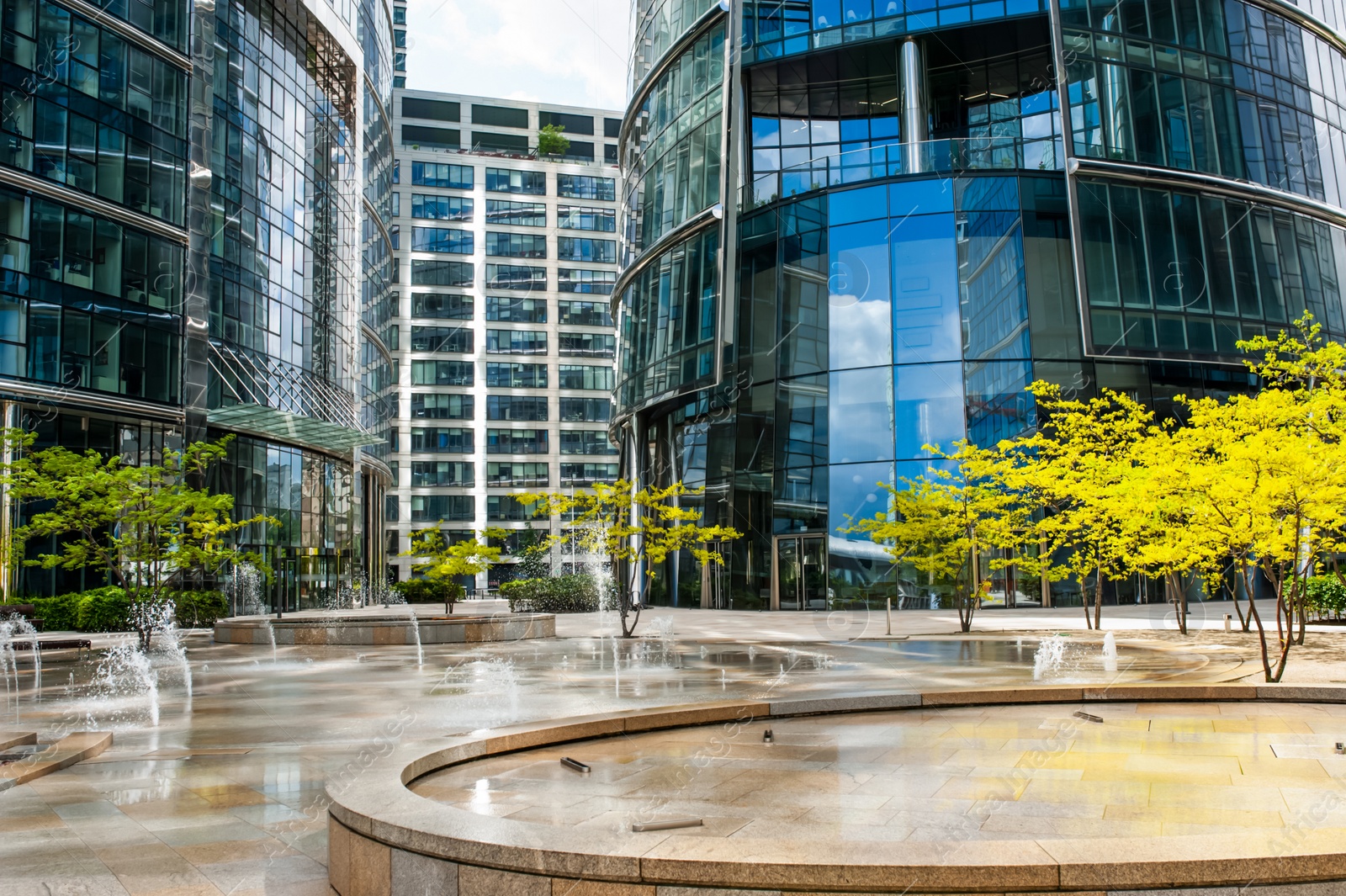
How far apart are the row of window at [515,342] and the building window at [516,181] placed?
1309 cm

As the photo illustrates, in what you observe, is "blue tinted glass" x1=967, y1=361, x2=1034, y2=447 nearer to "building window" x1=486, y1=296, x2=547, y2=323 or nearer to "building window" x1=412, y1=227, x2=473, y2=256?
"building window" x1=486, y1=296, x2=547, y2=323

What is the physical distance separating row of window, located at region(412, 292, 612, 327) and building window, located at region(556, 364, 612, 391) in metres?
4.10

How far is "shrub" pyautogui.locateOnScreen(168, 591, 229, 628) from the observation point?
3519 cm

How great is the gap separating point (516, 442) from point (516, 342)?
9156 millimetres

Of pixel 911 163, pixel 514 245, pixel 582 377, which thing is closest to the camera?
pixel 911 163

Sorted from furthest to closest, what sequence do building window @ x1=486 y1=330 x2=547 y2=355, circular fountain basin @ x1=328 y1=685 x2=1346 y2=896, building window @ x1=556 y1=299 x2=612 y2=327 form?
building window @ x1=556 y1=299 x2=612 y2=327 → building window @ x1=486 y1=330 x2=547 y2=355 → circular fountain basin @ x1=328 y1=685 x2=1346 y2=896

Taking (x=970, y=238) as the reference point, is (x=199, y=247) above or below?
above

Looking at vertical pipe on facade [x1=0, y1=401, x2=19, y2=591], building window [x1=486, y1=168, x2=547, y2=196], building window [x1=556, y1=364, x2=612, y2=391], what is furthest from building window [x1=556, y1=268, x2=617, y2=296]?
vertical pipe on facade [x1=0, y1=401, x2=19, y2=591]

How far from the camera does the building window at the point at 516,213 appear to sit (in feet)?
325

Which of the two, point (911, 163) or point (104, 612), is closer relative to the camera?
point (104, 612)

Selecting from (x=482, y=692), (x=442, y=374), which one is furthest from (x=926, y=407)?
(x=442, y=374)

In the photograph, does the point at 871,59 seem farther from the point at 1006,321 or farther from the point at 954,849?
the point at 954,849

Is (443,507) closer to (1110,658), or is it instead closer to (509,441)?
(509,441)

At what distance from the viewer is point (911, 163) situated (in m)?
39.6
